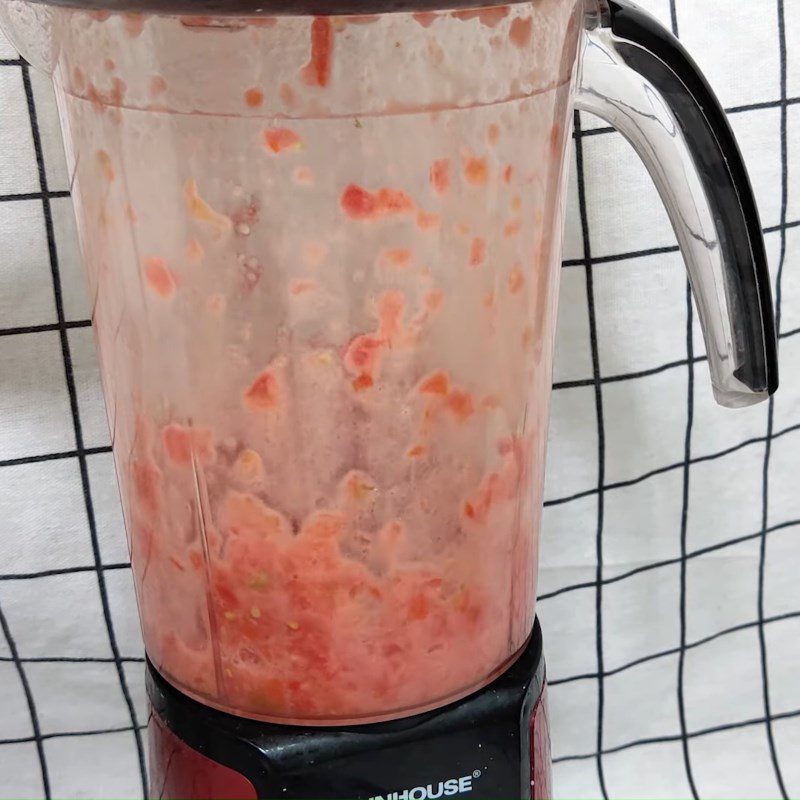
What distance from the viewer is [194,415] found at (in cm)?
53

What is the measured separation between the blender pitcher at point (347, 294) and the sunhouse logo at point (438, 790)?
0.04 metres

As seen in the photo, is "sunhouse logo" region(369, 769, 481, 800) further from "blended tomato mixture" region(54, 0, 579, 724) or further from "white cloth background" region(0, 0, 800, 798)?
"white cloth background" region(0, 0, 800, 798)

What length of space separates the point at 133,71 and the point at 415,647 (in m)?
0.31

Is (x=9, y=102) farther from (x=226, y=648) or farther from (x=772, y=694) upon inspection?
(x=772, y=694)

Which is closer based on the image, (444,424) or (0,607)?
(444,424)

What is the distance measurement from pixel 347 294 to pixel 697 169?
0.21 m

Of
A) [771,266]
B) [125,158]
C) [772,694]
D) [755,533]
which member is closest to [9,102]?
[125,158]

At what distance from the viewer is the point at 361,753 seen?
1.83 ft

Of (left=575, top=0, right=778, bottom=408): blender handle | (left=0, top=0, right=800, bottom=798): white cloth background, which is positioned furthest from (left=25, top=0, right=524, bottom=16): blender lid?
(left=0, top=0, right=800, bottom=798): white cloth background

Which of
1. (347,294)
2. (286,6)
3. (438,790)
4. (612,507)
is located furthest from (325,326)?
(612,507)

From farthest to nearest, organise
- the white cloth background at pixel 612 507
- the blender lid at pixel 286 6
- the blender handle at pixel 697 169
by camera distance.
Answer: the white cloth background at pixel 612 507
the blender handle at pixel 697 169
the blender lid at pixel 286 6

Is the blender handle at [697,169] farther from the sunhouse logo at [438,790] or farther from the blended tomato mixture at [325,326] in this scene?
the sunhouse logo at [438,790]

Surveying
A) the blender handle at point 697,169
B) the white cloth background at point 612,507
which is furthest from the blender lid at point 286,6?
the white cloth background at point 612,507

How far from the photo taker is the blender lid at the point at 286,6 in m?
0.44
